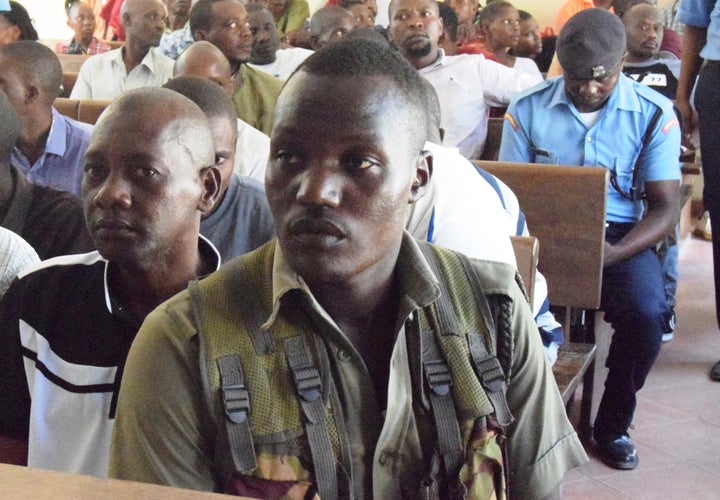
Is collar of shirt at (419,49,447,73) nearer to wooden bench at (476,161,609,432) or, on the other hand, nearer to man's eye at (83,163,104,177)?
wooden bench at (476,161,609,432)

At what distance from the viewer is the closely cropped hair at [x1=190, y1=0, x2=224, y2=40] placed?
527 cm

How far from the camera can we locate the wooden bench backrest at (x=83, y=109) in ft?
13.0

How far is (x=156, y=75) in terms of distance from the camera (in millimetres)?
5293

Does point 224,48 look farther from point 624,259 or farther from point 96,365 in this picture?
point 96,365

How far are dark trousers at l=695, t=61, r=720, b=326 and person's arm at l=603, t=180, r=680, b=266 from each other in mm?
217

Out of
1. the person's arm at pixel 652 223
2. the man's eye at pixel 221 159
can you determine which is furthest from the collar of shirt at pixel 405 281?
the person's arm at pixel 652 223

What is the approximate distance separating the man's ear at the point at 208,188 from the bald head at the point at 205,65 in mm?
1916

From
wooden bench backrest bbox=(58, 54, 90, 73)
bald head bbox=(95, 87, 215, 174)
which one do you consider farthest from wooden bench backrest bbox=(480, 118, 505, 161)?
wooden bench backrest bbox=(58, 54, 90, 73)

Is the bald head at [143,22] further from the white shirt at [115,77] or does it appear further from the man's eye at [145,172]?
the man's eye at [145,172]

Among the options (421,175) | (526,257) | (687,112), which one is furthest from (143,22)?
(421,175)

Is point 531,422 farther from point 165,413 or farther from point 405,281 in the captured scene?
point 165,413

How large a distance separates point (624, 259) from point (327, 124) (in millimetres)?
2355

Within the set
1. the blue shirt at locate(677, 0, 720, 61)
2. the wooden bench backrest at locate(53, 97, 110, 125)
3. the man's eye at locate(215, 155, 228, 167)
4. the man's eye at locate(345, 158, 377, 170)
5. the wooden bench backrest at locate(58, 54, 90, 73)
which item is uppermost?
the man's eye at locate(345, 158, 377, 170)

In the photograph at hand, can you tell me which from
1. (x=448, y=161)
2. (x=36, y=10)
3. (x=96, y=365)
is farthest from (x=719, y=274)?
(x=36, y=10)
